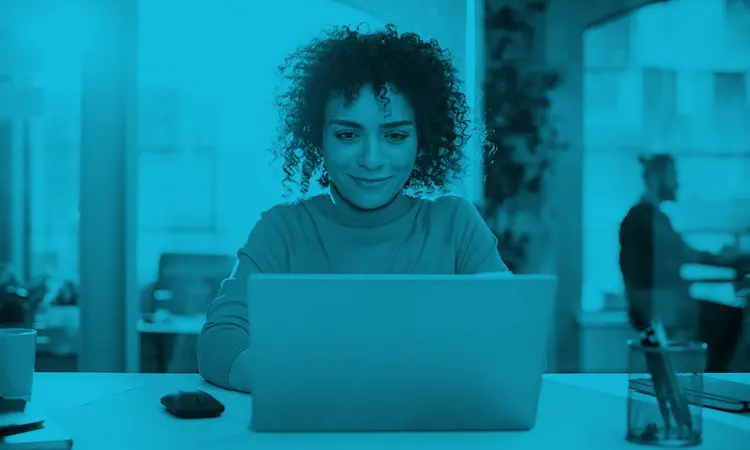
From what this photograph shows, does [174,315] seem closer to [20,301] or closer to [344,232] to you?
[20,301]

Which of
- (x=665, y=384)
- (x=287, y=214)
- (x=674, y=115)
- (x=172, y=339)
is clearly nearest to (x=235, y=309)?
(x=287, y=214)

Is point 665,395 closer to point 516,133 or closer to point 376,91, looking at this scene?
point 376,91

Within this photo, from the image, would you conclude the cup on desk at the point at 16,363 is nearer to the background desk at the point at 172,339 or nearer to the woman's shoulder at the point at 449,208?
the woman's shoulder at the point at 449,208

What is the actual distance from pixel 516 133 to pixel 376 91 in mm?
1920

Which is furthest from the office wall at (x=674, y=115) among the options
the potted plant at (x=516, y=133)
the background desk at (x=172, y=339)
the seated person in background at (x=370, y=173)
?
the seated person in background at (x=370, y=173)

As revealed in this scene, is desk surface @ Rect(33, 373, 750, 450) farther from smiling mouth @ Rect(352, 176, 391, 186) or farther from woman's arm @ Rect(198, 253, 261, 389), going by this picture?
smiling mouth @ Rect(352, 176, 391, 186)

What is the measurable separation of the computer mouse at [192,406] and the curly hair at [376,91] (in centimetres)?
84

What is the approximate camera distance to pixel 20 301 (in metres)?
3.55

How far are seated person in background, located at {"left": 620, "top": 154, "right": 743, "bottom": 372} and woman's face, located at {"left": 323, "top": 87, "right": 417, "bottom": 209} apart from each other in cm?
230

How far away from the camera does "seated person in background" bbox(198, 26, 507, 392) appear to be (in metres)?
1.83

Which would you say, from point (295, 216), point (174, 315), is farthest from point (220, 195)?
point (295, 216)

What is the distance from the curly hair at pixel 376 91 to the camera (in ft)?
6.25

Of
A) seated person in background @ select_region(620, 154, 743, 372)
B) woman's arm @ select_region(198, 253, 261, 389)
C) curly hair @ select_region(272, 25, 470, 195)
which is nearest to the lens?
woman's arm @ select_region(198, 253, 261, 389)

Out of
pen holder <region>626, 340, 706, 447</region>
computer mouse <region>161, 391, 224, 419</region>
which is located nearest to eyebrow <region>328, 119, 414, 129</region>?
computer mouse <region>161, 391, 224, 419</region>
